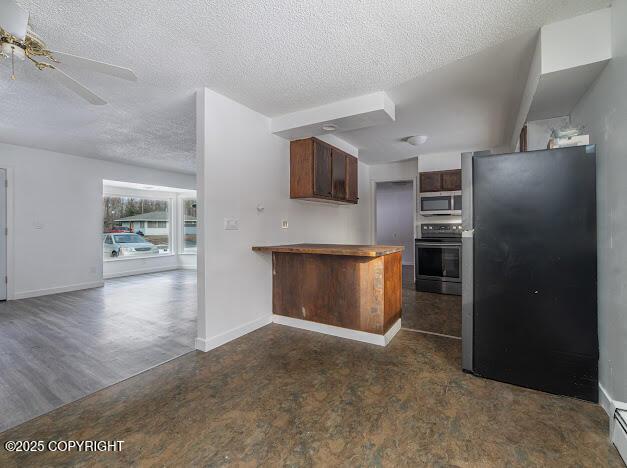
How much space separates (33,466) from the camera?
1.39 m

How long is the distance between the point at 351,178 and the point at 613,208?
308 centimetres

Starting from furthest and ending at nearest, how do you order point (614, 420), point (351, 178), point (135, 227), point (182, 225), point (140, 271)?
point (182, 225) < point (135, 227) < point (140, 271) < point (351, 178) < point (614, 420)

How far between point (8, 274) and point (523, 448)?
6.55 m

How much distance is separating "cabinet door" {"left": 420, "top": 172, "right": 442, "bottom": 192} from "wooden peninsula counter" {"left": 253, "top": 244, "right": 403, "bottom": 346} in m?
2.49

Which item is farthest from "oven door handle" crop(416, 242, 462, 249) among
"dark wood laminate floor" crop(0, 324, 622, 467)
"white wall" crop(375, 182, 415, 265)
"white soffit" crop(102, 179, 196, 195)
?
"white soffit" crop(102, 179, 196, 195)

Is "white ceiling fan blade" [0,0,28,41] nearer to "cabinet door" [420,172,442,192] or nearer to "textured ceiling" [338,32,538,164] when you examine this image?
"textured ceiling" [338,32,538,164]

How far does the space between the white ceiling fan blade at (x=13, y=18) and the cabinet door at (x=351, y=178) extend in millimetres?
3458

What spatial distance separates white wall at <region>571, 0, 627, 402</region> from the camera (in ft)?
5.19

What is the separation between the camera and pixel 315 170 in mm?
3613

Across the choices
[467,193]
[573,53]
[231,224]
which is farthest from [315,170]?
[573,53]

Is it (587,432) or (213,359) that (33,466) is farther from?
(587,432)

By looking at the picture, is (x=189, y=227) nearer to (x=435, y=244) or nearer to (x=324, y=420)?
(x=435, y=244)

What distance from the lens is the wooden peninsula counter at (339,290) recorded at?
279 cm

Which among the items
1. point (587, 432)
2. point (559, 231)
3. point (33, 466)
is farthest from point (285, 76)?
point (587, 432)
